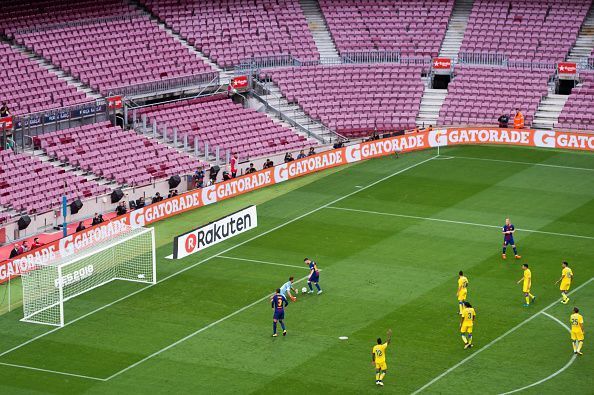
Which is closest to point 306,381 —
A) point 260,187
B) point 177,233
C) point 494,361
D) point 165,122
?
point 494,361

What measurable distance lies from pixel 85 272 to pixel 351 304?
35.8 feet

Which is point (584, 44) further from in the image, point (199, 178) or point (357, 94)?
point (199, 178)

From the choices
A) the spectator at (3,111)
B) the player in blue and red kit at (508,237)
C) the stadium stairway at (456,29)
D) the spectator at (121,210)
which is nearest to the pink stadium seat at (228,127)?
the spectator at (3,111)

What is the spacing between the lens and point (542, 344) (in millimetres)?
42156

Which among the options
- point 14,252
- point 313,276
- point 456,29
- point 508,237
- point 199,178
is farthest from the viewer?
point 456,29

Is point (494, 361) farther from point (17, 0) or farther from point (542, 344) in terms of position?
point (17, 0)

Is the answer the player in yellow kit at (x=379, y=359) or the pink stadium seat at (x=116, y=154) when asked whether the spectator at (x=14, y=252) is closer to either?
the pink stadium seat at (x=116, y=154)

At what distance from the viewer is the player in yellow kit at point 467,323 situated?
4141 centimetres

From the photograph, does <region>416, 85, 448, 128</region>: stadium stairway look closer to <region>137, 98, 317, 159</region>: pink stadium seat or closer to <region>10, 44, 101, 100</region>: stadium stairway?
<region>137, 98, 317, 159</region>: pink stadium seat

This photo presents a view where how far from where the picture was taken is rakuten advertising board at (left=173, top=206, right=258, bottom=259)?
2041 inches

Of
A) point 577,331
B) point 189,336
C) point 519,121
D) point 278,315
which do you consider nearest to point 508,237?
point 577,331

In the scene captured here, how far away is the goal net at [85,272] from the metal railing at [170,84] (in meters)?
17.8

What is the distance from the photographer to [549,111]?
242ft

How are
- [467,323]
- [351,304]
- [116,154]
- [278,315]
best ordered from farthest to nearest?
1. [116,154]
2. [351,304]
3. [278,315]
4. [467,323]
